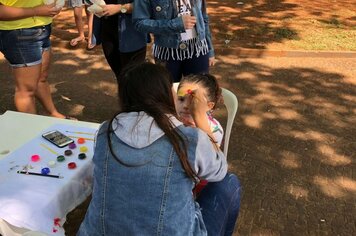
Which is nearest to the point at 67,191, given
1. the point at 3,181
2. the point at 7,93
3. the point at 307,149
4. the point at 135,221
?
the point at 3,181

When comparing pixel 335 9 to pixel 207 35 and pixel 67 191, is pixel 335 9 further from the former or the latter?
pixel 67 191

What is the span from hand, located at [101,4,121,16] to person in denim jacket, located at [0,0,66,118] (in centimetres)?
34

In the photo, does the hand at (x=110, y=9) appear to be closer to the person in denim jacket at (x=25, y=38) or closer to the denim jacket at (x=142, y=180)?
the person in denim jacket at (x=25, y=38)

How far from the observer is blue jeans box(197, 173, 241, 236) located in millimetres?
2020

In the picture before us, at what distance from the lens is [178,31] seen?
301 cm

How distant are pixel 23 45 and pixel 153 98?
1877mm

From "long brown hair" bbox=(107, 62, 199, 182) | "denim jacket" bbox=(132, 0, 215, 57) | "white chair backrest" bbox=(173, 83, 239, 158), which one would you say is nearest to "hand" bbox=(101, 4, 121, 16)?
"denim jacket" bbox=(132, 0, 215, 57)

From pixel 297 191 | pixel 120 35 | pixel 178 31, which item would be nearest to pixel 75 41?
pixel 120 35

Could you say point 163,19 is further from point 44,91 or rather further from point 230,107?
point 44,91

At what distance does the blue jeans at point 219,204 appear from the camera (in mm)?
2020

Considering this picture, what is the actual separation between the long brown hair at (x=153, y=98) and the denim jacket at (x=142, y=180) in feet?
0.07

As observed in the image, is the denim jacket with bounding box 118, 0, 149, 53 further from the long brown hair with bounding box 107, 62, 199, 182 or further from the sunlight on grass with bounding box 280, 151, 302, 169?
the long brown hair with bounding box 107, 62, 199, 182

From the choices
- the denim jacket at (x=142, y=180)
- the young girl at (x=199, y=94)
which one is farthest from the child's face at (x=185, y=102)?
the denim jacket at (x=142, y=180)

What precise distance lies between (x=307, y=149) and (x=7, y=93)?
3.38m
